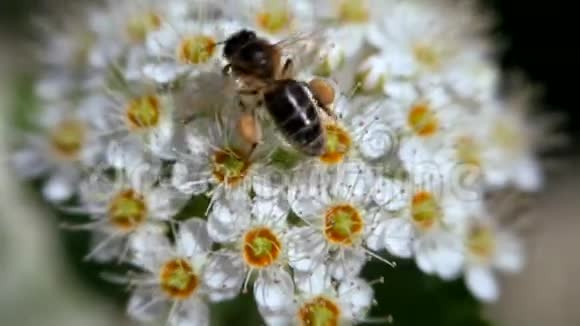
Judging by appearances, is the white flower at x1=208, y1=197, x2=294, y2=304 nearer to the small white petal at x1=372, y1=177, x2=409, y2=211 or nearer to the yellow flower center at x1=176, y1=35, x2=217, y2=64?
the small white petal at x1=372, y1=177, x2=409, y2=211

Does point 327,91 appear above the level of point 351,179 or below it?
above

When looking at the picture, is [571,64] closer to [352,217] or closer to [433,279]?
[433,279]

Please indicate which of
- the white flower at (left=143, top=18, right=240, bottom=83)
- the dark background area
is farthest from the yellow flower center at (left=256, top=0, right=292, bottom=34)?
the dark background area

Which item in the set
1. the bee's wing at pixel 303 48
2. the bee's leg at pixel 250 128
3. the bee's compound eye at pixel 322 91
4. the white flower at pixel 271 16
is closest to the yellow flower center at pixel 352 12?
the white flower at pixel 271 16

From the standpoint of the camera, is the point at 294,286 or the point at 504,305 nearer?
the point at 294,286

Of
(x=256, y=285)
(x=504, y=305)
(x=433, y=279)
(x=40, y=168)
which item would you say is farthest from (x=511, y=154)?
(x=40, y=168)

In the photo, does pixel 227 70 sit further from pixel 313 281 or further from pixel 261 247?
pixel 313 281

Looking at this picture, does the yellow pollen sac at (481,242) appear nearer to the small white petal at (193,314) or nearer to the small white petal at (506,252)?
the small white petal at (506,252)
